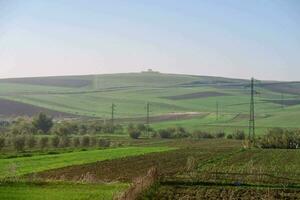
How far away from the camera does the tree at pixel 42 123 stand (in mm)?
97688

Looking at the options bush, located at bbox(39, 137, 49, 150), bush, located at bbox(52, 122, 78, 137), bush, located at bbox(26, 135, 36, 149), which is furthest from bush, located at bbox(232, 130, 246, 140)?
bush, located at bbox(26, 135, 36, 149)

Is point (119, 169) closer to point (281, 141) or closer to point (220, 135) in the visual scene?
point (281, 141)

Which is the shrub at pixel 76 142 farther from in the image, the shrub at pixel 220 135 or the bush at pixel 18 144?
the shrub at pixel 220 135

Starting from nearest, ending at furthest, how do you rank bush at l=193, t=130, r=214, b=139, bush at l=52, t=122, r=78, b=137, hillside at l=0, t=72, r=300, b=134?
bush at l=52, t=122, r=78, b=137 → bush at l=193, t=130, r=214, b=139 → hillside at l=0, t=72, r=300, b=134

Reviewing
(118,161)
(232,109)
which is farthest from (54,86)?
(118,161)

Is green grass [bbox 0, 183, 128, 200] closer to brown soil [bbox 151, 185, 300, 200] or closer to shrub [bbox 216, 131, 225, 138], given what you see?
brown soil [bbox 151, 185, 300, 200]

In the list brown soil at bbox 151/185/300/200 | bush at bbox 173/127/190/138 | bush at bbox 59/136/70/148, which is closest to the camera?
brown soil at bbox 151/185/300/200

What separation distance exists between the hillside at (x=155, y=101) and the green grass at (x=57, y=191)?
272ft

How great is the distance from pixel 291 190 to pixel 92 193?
9822mm

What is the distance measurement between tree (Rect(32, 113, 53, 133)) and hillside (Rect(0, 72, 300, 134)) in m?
24.6

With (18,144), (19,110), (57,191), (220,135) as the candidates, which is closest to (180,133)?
(220,135)

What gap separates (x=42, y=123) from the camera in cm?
9825

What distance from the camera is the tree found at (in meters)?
97.7

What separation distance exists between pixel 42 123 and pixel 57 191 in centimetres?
7398
